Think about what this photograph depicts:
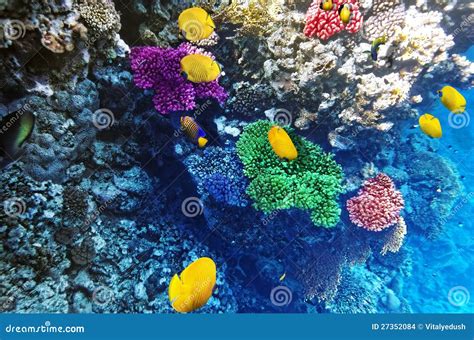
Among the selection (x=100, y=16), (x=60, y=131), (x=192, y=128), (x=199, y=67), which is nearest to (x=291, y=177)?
(x=192, y=128)

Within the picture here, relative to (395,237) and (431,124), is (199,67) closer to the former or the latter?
(431,124)

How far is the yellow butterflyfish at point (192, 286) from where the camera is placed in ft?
8.42

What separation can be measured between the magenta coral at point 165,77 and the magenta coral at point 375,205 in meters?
2.54

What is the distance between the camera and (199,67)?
3271 millimetres

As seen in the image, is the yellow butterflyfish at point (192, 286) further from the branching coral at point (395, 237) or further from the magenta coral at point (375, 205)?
the branching coral at point (395, 237)

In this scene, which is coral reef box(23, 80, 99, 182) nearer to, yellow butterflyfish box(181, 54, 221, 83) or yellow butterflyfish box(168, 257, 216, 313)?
yellow butterflyfish box(181, 54, 221, 83)

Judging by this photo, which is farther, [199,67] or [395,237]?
[395,237]

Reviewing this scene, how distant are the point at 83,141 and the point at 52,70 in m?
0.76

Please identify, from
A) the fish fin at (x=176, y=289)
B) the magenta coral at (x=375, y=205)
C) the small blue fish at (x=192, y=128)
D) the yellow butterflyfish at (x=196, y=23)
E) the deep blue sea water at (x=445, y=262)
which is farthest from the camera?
the deep blue sea water at (x=445, y=262)

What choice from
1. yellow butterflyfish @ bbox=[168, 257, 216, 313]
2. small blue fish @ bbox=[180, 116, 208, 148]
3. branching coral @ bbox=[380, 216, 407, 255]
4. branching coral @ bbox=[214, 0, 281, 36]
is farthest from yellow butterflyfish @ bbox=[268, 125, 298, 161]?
branching coral @ bbox=[380, 216, 407, 255]

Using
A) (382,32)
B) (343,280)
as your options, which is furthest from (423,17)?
(343,280)

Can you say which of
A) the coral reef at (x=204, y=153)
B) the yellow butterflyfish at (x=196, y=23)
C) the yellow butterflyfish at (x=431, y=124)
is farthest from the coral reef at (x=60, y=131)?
the yellow butterflyfish at (x=431, y=124)

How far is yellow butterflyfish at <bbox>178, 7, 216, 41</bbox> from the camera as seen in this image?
313 cm

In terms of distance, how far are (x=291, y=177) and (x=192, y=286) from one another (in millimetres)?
1827
